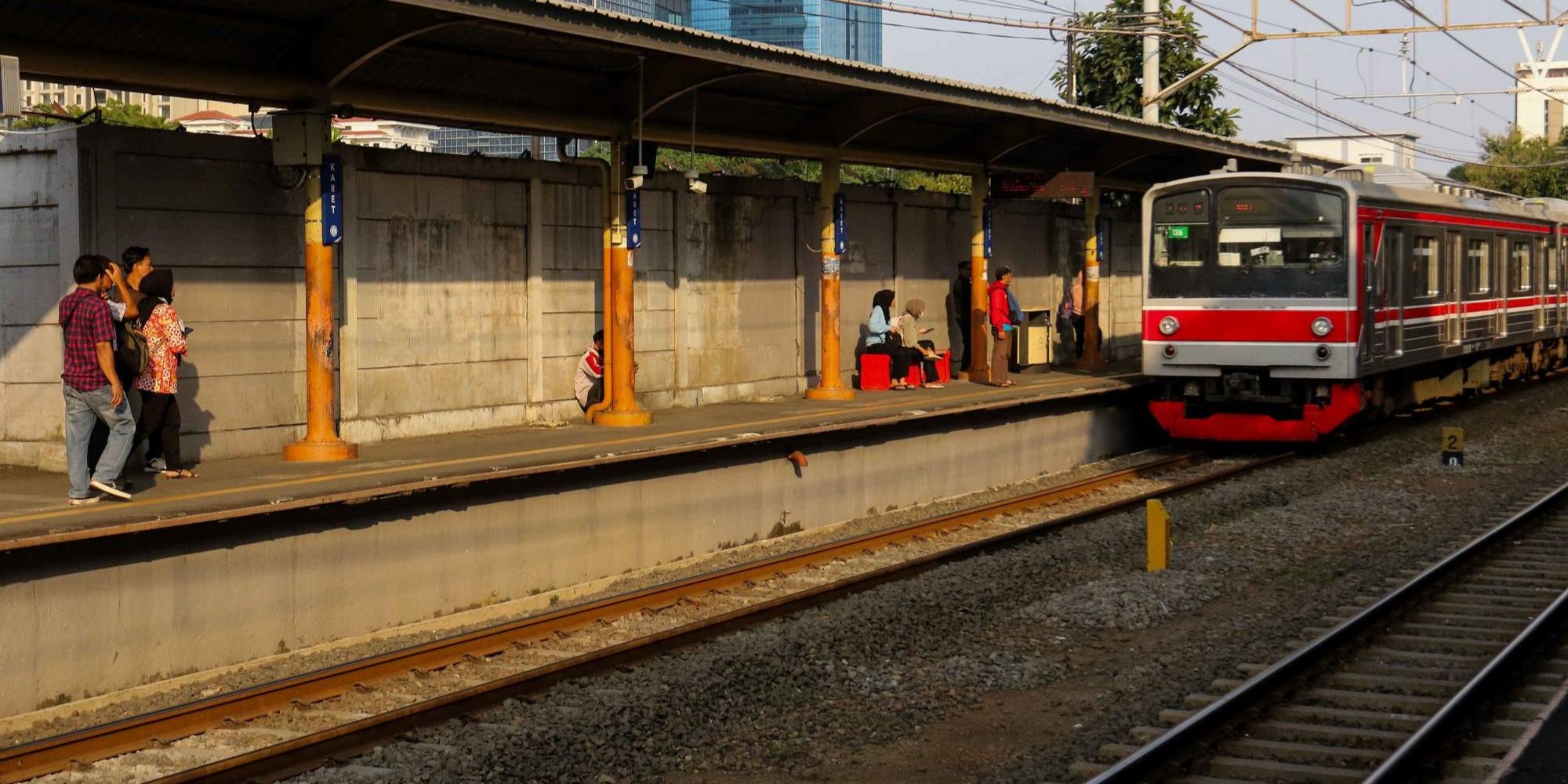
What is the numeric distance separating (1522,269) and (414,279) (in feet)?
61.1

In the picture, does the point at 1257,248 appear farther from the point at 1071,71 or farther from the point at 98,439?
the point at 1071,71

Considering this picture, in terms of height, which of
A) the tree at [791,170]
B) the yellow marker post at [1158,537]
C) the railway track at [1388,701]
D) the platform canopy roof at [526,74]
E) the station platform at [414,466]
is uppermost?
the tree at [791,170]

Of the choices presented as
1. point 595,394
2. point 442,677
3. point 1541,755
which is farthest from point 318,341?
point 1541,755

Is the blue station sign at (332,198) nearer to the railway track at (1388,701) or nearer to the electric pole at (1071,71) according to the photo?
the railway track at (1388,701)

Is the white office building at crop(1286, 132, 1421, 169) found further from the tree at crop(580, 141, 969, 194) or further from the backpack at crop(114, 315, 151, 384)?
the backpack at crop(114, 315, 151, 384)

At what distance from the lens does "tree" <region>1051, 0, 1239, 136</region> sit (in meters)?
35.4

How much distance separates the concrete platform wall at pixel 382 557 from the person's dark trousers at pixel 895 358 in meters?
3.70

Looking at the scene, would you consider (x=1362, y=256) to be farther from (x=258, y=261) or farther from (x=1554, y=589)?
(x=258, y=261)

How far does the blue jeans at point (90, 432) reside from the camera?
968cm

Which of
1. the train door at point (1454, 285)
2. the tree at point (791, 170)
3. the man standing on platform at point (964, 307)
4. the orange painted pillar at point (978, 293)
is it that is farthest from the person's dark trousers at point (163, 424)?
the tree at point (791, 170)

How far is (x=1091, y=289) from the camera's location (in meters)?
24.9

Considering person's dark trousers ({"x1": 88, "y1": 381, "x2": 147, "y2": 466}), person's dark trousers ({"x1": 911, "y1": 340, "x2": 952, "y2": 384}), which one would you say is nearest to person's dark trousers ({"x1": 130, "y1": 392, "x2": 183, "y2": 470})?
person's dark trousers ({"x1": 88, "y1": 381, "x2": 147, "y2": 466})

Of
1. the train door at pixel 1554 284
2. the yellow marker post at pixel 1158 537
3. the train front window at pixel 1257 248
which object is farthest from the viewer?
the train door at pixel 1554 284

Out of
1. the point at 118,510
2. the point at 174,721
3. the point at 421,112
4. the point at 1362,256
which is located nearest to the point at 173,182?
the point at 421,112
